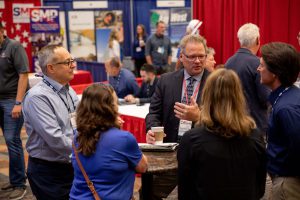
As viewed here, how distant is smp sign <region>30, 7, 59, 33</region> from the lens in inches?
350

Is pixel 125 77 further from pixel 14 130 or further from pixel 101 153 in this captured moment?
pixel 101 153

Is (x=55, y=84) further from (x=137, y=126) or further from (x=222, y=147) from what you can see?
(x=137, y=126)

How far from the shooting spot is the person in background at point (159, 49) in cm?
958

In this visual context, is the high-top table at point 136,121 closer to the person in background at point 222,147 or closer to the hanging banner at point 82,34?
the person in background at point 222,147

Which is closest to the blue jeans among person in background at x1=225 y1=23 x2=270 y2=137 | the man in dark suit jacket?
the man in dark suit jacket

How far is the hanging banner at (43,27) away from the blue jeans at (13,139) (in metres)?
4.84

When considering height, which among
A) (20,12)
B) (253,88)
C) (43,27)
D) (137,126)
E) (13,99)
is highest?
(20,12)

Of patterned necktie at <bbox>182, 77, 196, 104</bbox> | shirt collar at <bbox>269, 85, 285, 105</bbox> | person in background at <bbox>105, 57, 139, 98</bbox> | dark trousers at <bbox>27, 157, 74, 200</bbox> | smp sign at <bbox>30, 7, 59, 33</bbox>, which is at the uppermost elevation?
smp sign at <bbox>30, 7, 59, 33</bbox>

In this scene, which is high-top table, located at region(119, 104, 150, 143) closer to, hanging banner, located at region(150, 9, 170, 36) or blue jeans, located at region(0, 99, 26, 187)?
blue jeans, located at region(0, 99, 26, 187)

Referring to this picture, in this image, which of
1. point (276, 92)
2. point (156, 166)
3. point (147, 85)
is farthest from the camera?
point (147, 85)

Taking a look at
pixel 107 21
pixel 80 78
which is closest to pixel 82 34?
pixel 107 21

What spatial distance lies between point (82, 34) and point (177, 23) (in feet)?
8.53

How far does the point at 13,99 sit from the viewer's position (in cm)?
417

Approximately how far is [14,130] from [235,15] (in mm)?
2825
